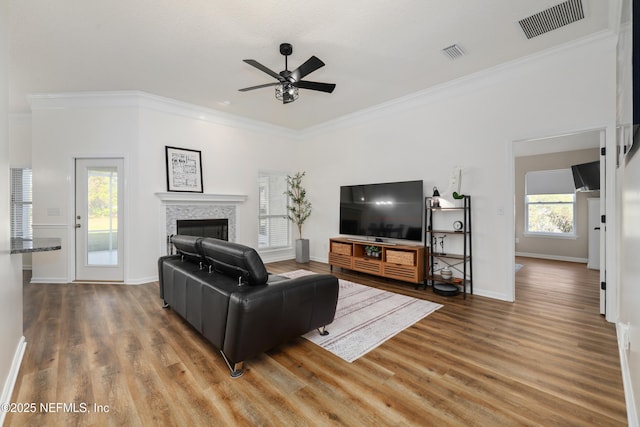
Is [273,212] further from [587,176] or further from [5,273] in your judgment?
[587,176]

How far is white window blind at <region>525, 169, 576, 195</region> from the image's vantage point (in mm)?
6652

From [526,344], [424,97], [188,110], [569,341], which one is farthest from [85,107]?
[569,341]

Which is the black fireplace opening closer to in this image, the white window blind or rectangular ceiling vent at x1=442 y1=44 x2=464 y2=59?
rectangular ceiling vent at x1=442 y1=44 x2=464 y2=59

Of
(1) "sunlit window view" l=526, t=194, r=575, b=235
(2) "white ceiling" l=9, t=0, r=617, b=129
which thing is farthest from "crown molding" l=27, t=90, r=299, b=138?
(1) "sunlit window view" l=526, t=194, r=575, b=235

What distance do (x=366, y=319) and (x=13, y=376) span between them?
281 centimetres

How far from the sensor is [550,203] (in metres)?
6.94

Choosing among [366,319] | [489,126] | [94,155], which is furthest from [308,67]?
[94,155]

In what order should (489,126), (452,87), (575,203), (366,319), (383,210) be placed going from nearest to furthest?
(366,319) → (489,126) → (452,87) → (383,210) → (575,203)

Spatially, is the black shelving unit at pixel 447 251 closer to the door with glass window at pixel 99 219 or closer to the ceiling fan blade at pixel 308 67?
the ceiling fan blade at pixel 308 67

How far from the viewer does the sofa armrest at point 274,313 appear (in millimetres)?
1929

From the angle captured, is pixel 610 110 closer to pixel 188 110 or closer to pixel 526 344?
pixel 526 344

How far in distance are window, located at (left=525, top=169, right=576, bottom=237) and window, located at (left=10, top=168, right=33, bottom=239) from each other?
36.7ft

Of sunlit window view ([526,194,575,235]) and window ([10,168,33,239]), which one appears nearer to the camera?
window ([10,168,33,239])

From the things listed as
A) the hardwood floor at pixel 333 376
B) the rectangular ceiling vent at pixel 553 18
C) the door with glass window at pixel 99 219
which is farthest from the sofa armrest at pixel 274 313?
the door with glass window at pixel 99 219
